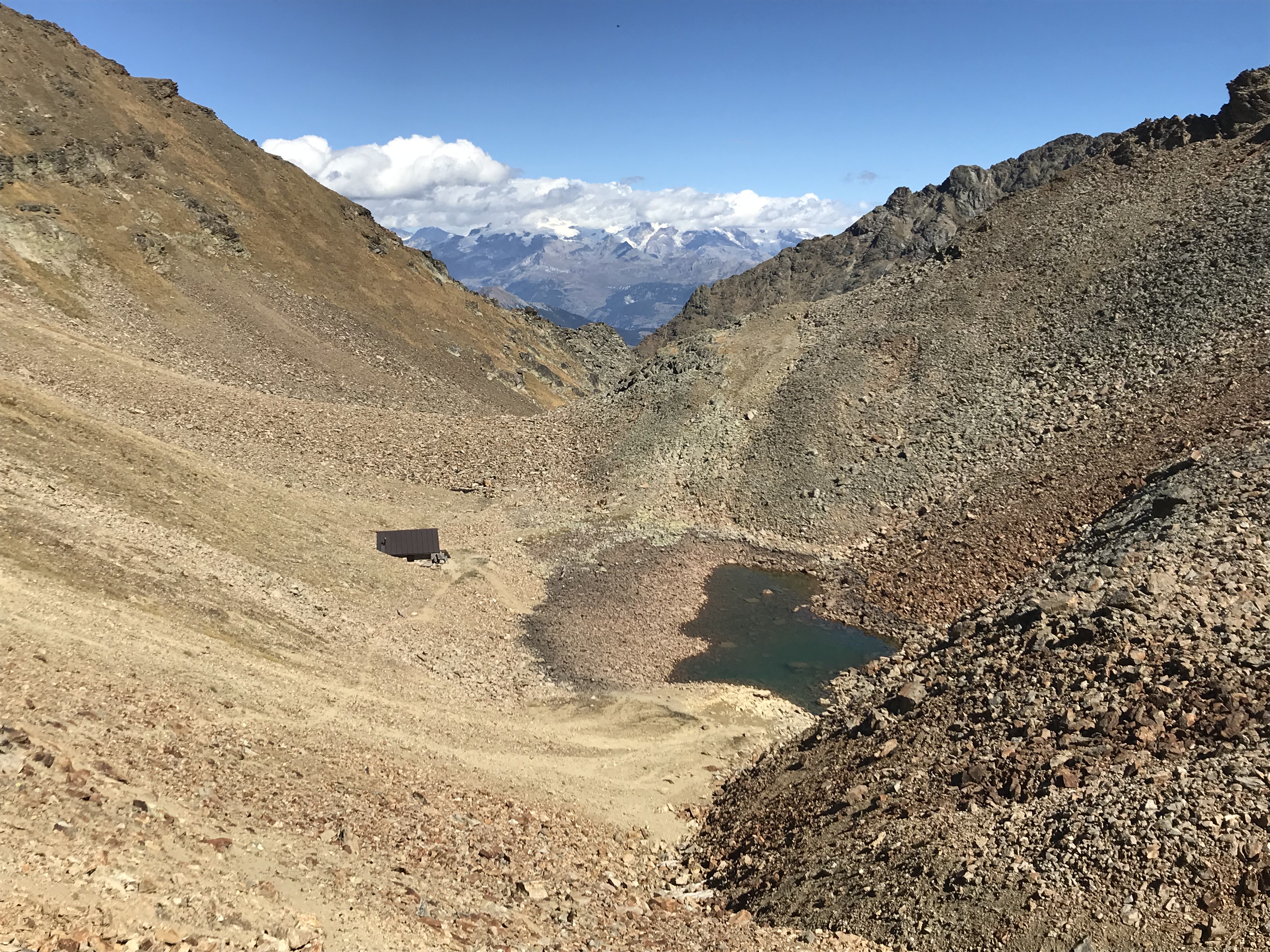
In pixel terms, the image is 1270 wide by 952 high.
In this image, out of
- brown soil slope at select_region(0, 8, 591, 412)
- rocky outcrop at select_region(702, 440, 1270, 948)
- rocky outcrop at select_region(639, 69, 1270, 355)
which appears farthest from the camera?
rocky outcrop at select_region(639, 69, 1270, 355)

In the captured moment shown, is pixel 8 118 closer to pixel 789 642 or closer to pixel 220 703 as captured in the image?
pixel 220 703

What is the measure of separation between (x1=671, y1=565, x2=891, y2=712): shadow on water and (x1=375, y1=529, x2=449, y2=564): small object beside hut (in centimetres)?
1086

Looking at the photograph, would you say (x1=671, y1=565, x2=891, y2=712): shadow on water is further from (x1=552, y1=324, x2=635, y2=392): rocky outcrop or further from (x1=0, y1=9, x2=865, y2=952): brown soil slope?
(x1=552, y1=324, x2=635, y2=392): rocky outcrop

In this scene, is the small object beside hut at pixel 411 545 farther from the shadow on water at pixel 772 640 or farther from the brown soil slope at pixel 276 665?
the shadow on water at pixel 772 640

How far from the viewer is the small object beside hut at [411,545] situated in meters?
34.4

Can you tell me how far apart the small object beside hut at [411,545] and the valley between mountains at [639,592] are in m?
0.68

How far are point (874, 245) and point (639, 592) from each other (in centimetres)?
16281

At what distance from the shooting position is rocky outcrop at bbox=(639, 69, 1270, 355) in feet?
542

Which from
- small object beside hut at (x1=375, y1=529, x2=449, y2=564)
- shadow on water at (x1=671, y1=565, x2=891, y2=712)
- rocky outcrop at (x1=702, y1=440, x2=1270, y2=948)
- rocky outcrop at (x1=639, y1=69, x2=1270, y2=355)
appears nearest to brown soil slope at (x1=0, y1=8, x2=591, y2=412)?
small object beside hut at (x1=375, y1=529, x2=449, y2=564)

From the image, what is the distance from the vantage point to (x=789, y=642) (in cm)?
3394

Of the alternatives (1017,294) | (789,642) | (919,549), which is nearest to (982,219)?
(1017,294)

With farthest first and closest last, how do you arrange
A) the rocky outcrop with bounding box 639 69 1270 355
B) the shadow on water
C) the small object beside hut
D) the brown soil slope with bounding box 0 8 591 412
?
the rocky outcrop with bounding box 639 69 1270 355, the brown soil slope with bounding box 0 8 591 412, the small object beside hut, the shadow on water

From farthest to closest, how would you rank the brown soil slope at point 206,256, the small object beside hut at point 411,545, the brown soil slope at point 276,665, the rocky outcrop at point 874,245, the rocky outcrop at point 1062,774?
the rocky outcrop at point 874,245
the brown soil slope at point 206,256
the small object beside hut at point 411,545
the rocky outcrop at point 1062,774
the brown soil slope at point 276,665

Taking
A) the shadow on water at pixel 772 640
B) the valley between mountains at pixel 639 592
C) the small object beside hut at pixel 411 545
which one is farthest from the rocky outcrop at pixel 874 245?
the small object beside hut at pixel 411 545
